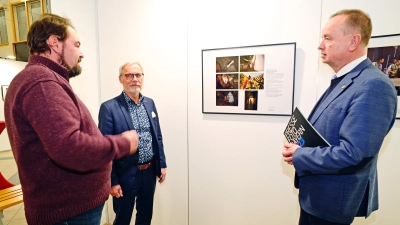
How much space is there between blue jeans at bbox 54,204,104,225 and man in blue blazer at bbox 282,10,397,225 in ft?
3.40

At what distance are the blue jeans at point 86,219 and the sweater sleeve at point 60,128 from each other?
1.05 ft

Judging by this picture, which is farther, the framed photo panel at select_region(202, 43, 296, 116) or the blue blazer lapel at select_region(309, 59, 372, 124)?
the framed photo panel at select_region(202, 43, 296, 116)

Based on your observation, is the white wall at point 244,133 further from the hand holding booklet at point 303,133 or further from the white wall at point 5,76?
the white wall at point 5,76

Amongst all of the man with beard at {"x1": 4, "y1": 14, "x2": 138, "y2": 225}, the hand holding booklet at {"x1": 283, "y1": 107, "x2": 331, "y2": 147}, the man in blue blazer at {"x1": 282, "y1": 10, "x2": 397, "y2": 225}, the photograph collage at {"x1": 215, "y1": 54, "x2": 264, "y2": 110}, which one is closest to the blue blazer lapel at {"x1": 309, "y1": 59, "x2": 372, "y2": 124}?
the man in blue blazer at {"x1": 282, "y1": 10, "x2": 397, "y2": 225}

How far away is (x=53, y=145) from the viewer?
2.49ft

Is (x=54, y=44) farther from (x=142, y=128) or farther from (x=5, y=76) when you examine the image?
(x=5, y=76)

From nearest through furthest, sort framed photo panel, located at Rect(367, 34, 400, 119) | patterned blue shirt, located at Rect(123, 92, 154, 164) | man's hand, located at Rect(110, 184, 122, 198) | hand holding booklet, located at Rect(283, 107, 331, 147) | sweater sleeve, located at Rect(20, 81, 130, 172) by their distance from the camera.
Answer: sweater sleeve, located at Rect(20, 81, 130, 172), hand holding booklet, located at Rect(283, 107, 331, 147), framed photo panel, located at Rect(367, 34, 400, 119), man's hand, located at Rect(110, 184, 122, 198), patterned blue shirt, located at Rect(123, 92, 154, 164)

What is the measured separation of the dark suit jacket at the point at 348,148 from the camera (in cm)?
90

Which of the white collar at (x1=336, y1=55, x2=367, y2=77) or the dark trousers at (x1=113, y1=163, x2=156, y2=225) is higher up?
the white collar at (x1=336, y1=55, x2=367, y2=77)

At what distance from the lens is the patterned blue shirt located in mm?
1738

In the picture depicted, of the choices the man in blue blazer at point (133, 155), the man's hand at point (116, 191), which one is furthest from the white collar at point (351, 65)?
the man's hand at point (116, 191)

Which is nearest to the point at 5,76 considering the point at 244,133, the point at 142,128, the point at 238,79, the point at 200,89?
the point at 142,128

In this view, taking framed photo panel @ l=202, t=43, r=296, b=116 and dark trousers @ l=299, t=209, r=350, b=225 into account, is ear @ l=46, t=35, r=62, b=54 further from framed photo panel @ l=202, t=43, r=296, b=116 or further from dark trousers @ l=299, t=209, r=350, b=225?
dark trousers @ l=299, t=209, r=350, b=225

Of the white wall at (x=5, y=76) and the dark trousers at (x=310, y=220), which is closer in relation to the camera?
the dark trousers at (x=310, y=220)
